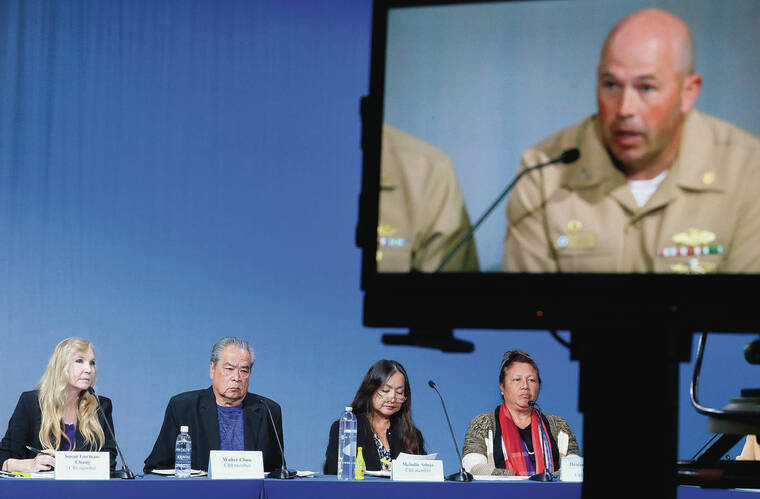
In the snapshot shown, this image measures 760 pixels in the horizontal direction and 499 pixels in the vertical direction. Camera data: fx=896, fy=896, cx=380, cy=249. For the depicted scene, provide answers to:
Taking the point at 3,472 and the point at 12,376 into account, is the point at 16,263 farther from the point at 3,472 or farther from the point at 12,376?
the point at 3,472

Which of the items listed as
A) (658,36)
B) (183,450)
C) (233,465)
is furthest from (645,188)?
(183,450)

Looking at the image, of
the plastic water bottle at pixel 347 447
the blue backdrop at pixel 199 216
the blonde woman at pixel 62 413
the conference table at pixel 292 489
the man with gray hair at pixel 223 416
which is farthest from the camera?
the blue backdrop at pixel 199 216

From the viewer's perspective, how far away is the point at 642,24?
1003 mm

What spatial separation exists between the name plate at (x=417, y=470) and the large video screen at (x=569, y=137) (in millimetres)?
2580

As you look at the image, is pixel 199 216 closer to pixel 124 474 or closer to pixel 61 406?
pixel 61 406

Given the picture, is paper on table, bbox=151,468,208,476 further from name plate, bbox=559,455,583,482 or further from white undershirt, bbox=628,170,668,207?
white undershirt, bbox=628,170,668,207

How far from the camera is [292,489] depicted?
3328mm

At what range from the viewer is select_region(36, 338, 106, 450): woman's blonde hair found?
402cm

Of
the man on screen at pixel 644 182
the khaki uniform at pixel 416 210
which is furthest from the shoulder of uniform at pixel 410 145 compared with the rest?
the man on screen at pixel 644 182

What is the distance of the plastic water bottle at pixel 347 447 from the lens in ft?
12.5

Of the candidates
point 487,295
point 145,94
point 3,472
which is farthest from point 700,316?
point 145,94

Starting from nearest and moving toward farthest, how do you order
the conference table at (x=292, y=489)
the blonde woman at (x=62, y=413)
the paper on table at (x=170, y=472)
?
1. the conference table at (x=292, y=489)
2. the paper on table at (x=170, y=472)
3. the blonde woman at (x=62, y=413)

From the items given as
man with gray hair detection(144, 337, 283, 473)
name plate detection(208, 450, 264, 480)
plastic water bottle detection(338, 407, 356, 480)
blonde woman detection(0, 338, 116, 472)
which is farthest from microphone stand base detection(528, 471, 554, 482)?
blonde woman detection(0, 338, 116, 472)

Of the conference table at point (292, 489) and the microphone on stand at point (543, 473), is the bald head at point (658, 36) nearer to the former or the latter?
the conference table at point (292, 489)
